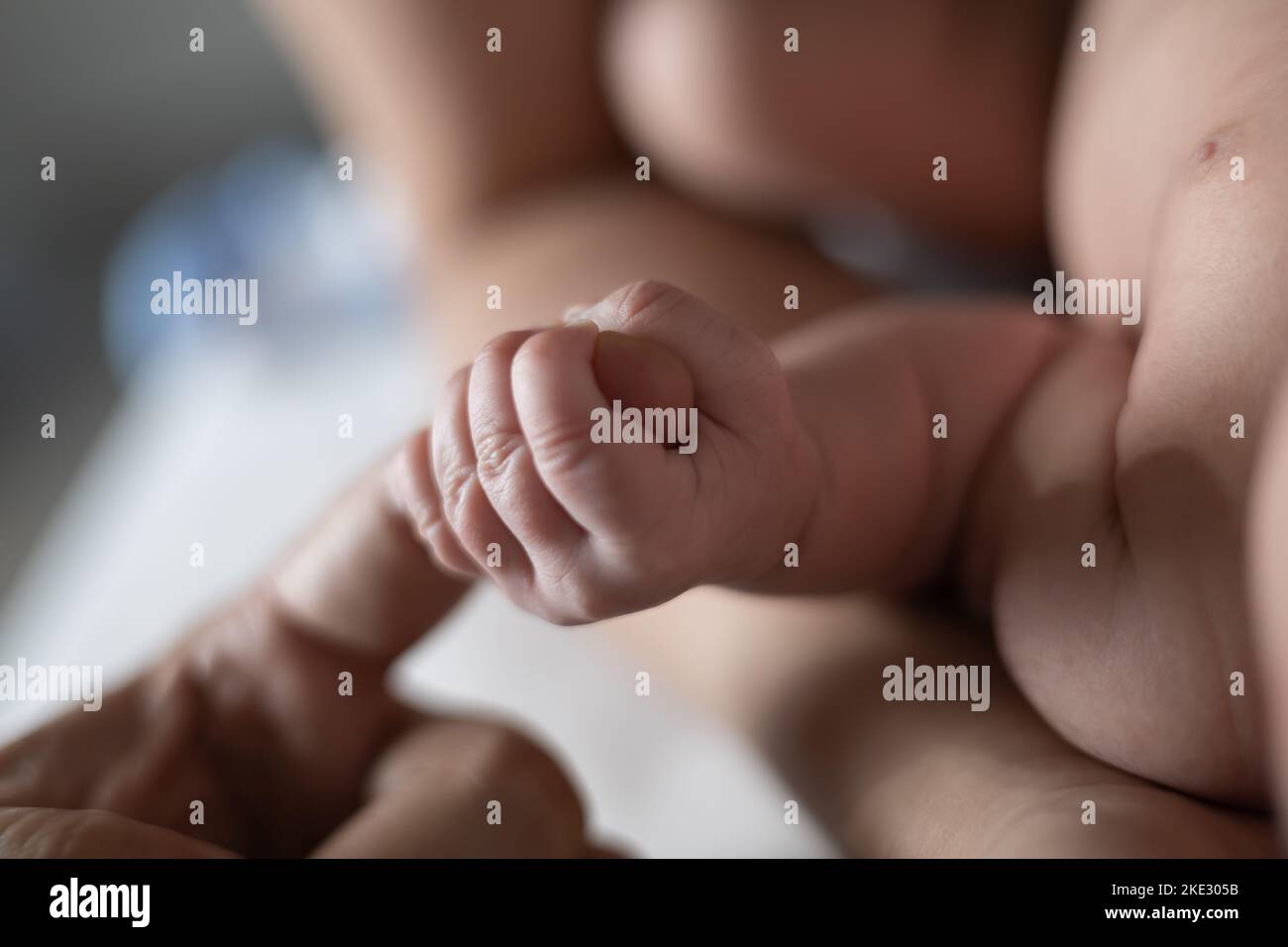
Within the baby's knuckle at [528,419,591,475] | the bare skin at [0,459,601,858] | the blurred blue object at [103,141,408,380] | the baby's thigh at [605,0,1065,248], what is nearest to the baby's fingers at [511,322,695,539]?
the baby's knuckle at [528,419,591,475]

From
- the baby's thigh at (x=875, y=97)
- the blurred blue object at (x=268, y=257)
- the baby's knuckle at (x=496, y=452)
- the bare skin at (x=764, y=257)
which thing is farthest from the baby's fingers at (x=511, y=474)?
the blurred blue object at (x=268, y=257)

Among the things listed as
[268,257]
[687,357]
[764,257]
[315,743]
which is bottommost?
[315,743]

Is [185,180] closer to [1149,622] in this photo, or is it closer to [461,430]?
[461,430]

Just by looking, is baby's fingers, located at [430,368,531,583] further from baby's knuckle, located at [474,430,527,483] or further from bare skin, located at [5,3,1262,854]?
bare skin, located at [5,3,1262,854]

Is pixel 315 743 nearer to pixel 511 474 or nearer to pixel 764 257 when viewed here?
pixel 511 474

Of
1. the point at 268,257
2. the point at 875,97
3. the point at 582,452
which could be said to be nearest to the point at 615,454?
the point at 582,452

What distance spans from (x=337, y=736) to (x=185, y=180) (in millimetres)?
880

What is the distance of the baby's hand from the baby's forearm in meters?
0.04

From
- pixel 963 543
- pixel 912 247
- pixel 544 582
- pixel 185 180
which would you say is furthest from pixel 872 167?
pixel 185 180

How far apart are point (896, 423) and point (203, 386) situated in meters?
0.63

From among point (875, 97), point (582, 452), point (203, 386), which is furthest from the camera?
point (203, 386)

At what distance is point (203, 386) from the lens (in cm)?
84

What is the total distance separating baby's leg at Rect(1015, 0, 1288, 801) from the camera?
0.99 feet

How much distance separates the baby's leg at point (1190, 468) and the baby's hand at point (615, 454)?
0.10 meters
